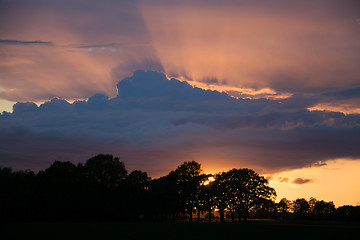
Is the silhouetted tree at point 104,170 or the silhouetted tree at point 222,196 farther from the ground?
the silhouetted tree at point 104,170

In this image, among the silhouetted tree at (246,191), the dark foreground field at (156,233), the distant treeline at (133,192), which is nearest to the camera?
the dark foreground field at (156,233)

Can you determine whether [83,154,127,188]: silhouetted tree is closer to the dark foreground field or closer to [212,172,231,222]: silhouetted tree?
[212,172,231,222]: silhouetted tree

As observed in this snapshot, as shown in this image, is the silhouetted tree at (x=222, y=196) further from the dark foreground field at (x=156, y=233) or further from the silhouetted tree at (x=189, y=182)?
the dark foreground field at (x=156, y=233)

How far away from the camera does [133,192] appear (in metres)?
134

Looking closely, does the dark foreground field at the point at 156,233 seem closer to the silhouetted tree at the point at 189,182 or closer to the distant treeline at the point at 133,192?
the distant treeline at the point at 133,192

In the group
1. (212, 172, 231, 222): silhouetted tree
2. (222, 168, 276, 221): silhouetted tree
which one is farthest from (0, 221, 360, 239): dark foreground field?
(212, 172, 231, 222): silhouetted tree

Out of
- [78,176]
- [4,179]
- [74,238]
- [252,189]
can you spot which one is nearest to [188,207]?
[252,189]

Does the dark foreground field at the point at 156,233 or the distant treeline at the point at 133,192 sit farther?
the distant treeline at the point at 133,192

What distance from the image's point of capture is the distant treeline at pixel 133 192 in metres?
119

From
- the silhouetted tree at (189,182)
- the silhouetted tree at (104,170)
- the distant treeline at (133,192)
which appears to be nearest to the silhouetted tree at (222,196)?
the distant treeline at (133,192)

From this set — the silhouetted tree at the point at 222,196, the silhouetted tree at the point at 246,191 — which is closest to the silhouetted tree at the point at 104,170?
the silhouetted tree at the point at 222,196

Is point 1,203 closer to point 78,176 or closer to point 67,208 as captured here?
point 67,208

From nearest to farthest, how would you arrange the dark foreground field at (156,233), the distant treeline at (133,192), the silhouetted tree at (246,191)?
the dark foreground field at (156,233) < the distant treeline at (133,192) < the silhouetted tree at (246,191)

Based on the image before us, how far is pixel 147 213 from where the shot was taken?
445ft
